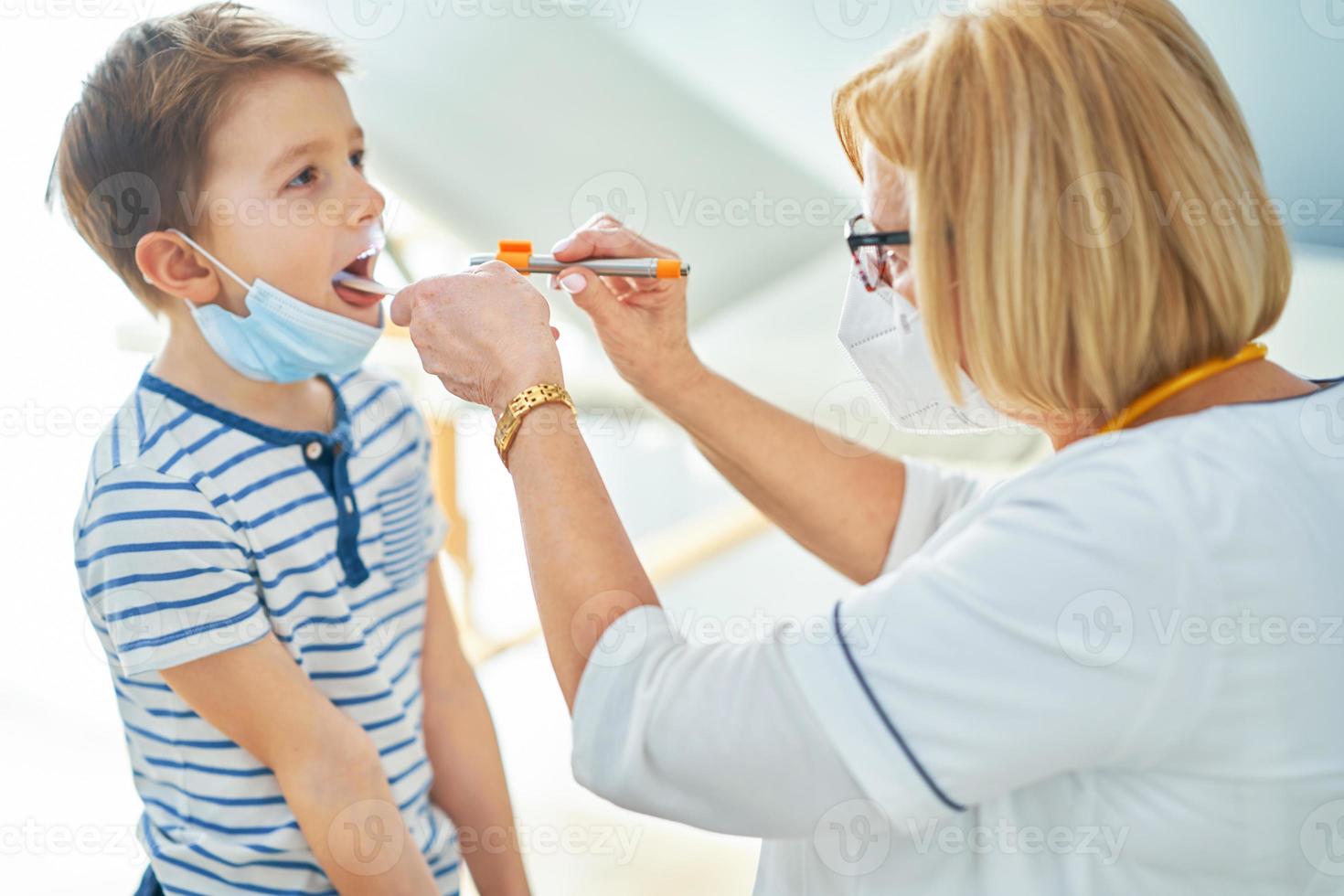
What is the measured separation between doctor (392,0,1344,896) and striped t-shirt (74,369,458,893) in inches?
11.1

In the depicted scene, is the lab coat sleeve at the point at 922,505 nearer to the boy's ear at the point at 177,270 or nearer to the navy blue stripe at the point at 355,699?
the navy blue stripe at the point at 355,699

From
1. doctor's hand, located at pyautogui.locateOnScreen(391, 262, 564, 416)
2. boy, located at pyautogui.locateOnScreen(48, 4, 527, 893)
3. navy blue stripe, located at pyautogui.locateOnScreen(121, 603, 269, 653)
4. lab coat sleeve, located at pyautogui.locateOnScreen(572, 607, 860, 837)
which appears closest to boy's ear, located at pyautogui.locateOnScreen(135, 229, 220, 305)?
boy, located at pyautogui.locateOnScreen(48, 4, 527, 893)

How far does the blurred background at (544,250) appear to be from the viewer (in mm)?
1332

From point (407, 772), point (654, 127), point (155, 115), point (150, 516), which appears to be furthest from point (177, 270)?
point (654, 127)

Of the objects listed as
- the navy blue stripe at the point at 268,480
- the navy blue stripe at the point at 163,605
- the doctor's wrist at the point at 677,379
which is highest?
the navy blue stripe at the point at 268,480

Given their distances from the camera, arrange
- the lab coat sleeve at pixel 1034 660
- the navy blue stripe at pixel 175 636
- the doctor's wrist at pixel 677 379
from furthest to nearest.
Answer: the doctor's wrist at pixel 677 379 → the navy blue stripe at pixel 175 636 → the lab coat sleeve at pixel 1034 660

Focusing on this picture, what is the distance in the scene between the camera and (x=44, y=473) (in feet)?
5.48

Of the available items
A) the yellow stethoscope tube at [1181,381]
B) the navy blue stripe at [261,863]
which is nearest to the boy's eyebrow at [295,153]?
the navy blue stripe at [261,863]

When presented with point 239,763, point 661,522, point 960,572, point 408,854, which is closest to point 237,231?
point 239,763

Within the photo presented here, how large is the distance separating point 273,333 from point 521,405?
12.3 inches

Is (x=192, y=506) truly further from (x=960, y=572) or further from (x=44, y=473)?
(x=44, y=473)

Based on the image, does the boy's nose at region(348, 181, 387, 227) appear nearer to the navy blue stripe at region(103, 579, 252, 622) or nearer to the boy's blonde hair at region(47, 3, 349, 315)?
the boy's blonde hair at region(47, 3, 349, 315)

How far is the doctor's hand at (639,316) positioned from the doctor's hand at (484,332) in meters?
0.16

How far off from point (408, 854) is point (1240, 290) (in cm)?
86
